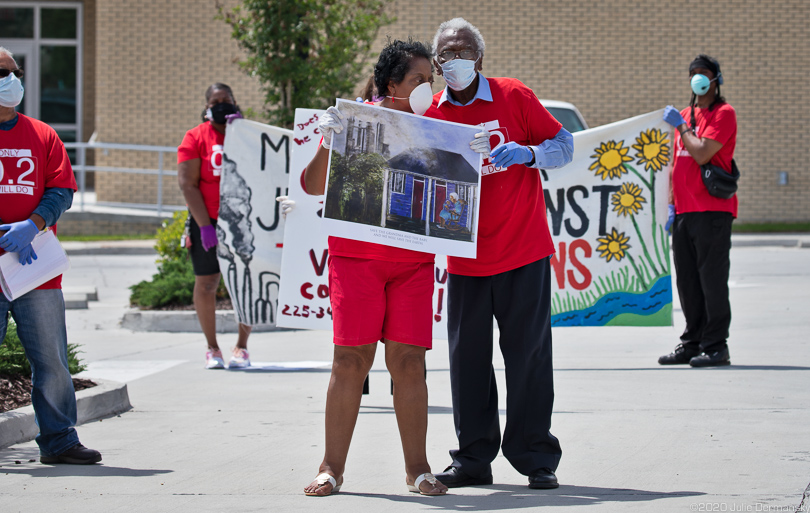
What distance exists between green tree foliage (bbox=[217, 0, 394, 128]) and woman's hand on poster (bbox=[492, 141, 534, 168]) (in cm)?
680

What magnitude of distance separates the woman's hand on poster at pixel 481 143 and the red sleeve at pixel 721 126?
3.39 m

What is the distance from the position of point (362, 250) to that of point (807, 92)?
1810 centimetres

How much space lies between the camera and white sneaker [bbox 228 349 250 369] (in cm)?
750

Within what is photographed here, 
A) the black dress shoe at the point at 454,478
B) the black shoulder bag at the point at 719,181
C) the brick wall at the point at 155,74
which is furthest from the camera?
the brick wall at the point at 155,74

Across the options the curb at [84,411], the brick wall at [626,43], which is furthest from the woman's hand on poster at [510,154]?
the brick wall at [626,43]

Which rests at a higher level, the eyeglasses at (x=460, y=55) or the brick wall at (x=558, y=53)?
the brick wall at (x=558, y=53)

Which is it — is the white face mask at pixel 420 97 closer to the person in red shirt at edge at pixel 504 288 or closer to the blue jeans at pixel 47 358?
the person in red shirt at edge at pixel 504 288

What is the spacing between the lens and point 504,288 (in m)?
4.21

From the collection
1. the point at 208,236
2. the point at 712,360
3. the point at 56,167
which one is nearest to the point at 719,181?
the point at 712,360

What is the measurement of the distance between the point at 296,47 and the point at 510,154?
7.79 meters

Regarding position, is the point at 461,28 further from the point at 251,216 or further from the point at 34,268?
the point at 251,216

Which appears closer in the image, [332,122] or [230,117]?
[332,122]

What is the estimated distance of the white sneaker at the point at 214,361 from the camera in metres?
7.52

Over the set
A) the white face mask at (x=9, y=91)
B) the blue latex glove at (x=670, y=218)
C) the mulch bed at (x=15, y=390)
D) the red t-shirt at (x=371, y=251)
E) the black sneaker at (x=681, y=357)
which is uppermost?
the white face mask at (x=9, y=91)
